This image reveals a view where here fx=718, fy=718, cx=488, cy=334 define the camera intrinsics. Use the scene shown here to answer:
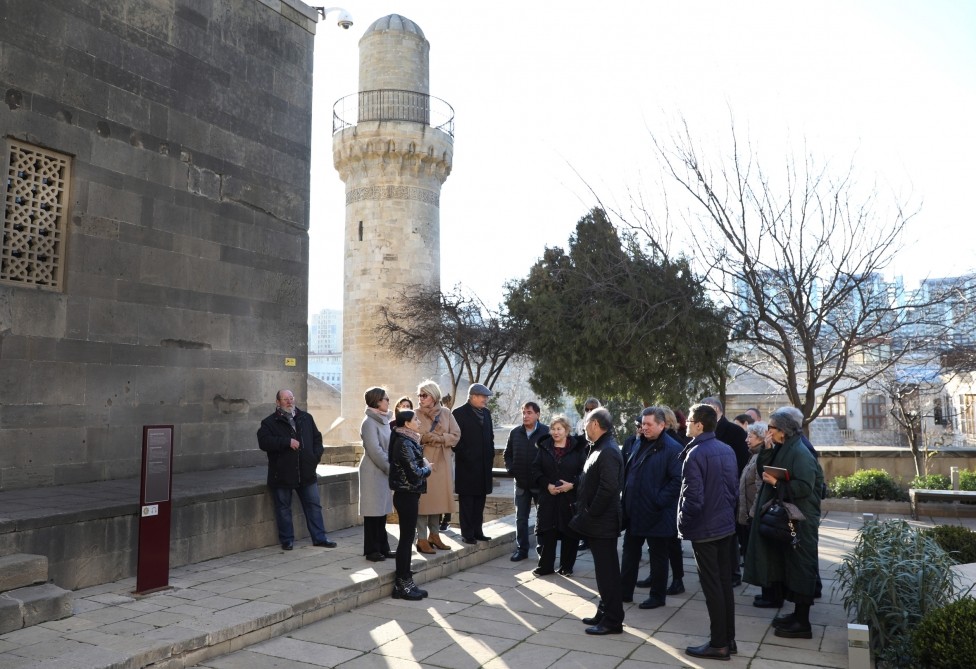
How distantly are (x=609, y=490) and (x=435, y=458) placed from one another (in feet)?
8.47

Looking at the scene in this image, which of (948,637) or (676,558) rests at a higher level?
(948,637)

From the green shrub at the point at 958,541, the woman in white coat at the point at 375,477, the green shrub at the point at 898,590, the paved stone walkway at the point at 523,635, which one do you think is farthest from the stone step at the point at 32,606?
the green shrub at the point at 958,541

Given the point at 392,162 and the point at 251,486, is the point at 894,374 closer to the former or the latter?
the point at 392,162

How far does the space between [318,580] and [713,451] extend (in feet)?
11.7

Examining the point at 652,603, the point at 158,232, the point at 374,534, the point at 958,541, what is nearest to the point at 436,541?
the point at 374,534

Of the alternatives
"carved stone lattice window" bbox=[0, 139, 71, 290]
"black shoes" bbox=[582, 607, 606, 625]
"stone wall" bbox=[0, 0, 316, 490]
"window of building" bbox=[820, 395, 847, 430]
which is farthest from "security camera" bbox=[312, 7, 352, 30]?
"window of building" bbox=[820, 395, 847, 430]

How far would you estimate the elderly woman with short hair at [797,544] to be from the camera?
527 centimetres

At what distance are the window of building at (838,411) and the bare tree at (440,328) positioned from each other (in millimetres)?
29379

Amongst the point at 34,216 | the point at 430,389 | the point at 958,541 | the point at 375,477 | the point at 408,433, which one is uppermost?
the point at 34,216

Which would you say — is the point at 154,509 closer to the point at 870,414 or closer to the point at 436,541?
the point at 436,541

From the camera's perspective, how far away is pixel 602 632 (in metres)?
5.36

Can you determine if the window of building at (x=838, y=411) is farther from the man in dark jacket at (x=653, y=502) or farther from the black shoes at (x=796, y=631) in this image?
the black shoes at (x=796, y=631)

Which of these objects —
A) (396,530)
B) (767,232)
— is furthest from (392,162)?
(396,530)

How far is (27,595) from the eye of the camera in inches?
198
